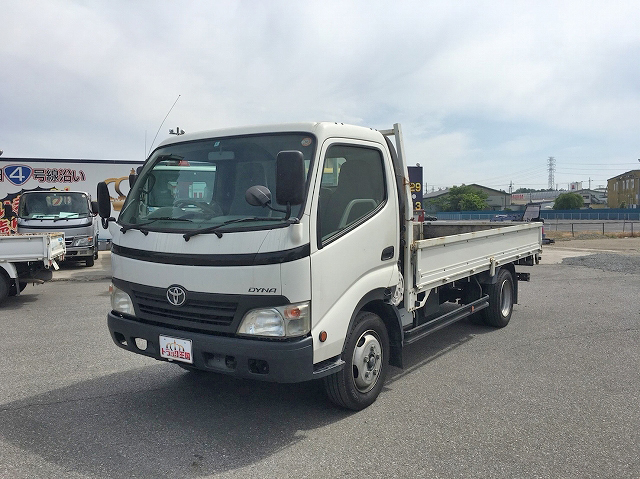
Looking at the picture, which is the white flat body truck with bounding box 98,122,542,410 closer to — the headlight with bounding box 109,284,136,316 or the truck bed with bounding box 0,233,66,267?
the headlight with bounding box 109,284,136,316

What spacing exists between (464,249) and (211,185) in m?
3.19

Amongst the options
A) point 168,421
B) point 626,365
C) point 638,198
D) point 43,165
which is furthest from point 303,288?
point 638,198

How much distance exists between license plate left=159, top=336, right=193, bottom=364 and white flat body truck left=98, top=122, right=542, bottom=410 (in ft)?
0.04

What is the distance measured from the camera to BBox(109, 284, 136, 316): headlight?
13.7ft

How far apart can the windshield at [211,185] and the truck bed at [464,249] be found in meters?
1.68

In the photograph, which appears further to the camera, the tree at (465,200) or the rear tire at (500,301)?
the tree at (465,200)

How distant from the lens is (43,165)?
707 inches

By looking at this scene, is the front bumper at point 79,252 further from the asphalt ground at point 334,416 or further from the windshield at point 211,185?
the windshield at point 211,185

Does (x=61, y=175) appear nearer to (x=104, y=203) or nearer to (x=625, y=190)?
(x=104, y=203)

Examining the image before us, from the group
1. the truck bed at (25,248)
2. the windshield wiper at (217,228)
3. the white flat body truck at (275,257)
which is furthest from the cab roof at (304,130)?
the truck bed at (25,248)

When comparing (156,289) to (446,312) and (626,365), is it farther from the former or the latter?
(626,365)

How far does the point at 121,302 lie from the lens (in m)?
4.27

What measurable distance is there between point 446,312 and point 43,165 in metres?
16.8

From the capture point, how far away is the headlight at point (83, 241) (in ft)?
45.0
